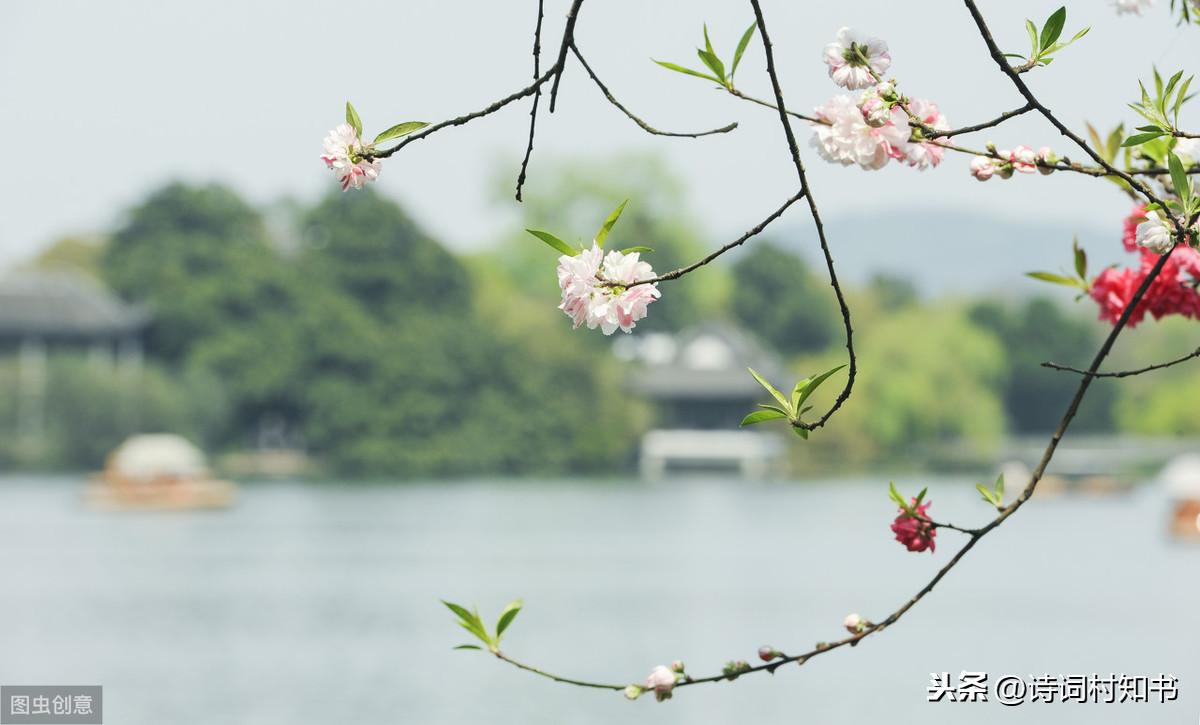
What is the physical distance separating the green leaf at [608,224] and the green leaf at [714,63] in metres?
0.17

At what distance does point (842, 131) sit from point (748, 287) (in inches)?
1962

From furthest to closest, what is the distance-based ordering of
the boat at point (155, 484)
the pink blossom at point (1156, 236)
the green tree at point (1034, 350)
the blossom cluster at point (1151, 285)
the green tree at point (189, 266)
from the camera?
the green tree at point (1034, 350), the green tree at point (189, 266), the boat at point (155, 484), the blossom cluster at point (1151, 285), the pink blossom at point (1156, 236)

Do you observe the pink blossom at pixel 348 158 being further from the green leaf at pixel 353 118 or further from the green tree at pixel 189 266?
the green tree at pixel 189 266

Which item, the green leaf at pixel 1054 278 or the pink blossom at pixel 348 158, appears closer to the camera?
the pink blossom at pixel 348 158

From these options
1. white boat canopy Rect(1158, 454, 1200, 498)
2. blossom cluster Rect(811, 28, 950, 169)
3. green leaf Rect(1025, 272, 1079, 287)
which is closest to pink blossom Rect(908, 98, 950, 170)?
blossom cluster Rect(811, 28, 950, 169)

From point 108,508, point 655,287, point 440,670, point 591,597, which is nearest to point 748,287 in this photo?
point 108,508

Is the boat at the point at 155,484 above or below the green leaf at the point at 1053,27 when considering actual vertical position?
above

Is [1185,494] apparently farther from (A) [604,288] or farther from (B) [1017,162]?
(A) [604,288]

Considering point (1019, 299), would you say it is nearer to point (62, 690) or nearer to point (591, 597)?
point (591, 597)

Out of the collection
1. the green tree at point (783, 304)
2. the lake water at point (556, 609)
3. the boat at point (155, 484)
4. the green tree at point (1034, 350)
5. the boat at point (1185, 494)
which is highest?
the green tree at point (783, 304)

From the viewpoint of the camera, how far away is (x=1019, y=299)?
179 ft

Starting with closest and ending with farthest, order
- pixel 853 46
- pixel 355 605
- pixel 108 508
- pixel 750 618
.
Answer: pixel 853 46 < pixel 750 618 < pixel 355 605 < pixel 108 508

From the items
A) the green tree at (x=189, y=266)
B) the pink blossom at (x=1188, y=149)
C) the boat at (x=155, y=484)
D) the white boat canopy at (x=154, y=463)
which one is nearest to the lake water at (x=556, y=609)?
the boat at (x=155, y=484)

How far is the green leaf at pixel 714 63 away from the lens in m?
1.61
